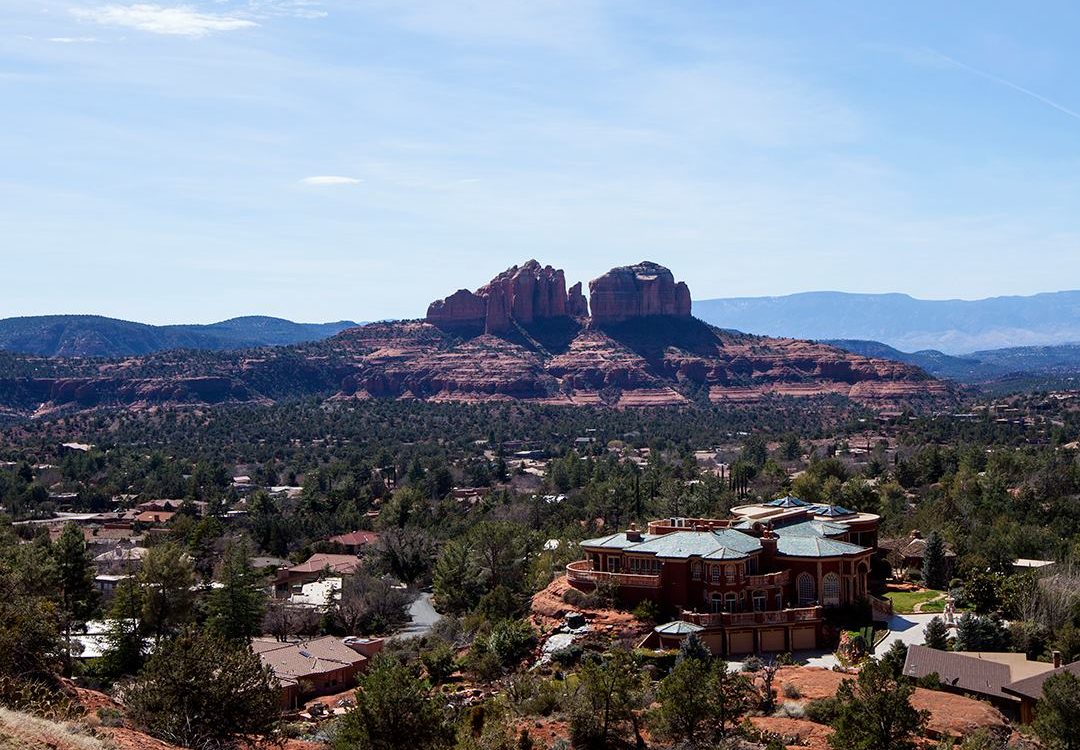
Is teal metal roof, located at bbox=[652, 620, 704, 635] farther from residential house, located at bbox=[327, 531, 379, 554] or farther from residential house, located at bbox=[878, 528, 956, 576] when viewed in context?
residential house, located at bbox=[327, 531, 379, 554]

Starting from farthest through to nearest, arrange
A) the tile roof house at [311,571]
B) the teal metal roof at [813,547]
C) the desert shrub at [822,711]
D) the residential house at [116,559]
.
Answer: the residential house at [116,559] < the tile roof house at [311,571] < the teal metal roof at [813,547] < the desert shrub at [822,711]

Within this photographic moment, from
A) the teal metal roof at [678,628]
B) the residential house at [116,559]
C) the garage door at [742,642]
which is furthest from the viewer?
the residential house at [116,559]

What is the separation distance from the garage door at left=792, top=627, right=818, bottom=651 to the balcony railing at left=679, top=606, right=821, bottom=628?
39cm

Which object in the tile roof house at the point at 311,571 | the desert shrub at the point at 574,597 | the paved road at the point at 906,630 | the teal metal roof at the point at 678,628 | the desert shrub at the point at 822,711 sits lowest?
the tile roof house at the point at 311,571

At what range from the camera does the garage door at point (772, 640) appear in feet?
151

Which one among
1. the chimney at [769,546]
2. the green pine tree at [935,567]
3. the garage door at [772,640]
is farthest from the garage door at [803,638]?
the green pine tree at [935,567]

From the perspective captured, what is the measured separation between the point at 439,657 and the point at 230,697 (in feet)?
60.3

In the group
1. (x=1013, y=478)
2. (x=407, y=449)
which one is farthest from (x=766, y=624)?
(x=407, y=449)

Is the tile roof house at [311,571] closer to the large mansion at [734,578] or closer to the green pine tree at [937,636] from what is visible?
the large mansion at [734,578]

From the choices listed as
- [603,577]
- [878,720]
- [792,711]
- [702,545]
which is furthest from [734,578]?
[878,720]

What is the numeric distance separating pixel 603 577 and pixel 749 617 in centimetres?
606

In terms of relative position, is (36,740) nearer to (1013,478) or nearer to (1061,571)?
(1061,571)

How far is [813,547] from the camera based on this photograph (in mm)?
49375

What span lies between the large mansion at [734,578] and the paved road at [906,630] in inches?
70.8
